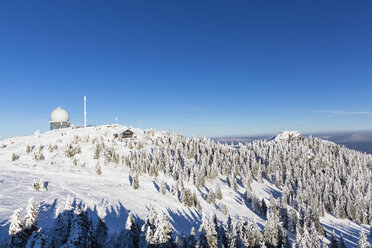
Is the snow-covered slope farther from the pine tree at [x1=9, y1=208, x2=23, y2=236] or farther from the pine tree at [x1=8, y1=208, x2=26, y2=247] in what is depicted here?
the pine tree at [x1=9, y1=208, x2=23, y2=236]

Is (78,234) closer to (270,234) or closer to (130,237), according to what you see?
(130,237)

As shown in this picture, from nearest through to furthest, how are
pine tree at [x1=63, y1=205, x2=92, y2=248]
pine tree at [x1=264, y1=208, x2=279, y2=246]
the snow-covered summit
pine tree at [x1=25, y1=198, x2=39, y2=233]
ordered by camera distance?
pine tree at [x1=63, y1=205, x2=92, y2=248] < pine tree at [x1=25, y1=198, x2=39, y2=233] < pine tree at [x1=264, y1=208, x2=279, y2=246] < the snow-covered summit

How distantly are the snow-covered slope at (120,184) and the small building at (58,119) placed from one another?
14426 mm

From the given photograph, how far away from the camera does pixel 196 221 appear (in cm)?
4719

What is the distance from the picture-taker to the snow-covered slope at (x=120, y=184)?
33.8 meters

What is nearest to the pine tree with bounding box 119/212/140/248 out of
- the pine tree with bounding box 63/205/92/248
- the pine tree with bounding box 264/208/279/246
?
the pine tree with bounding box 63/205/92/248

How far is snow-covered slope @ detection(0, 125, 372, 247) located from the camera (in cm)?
3384

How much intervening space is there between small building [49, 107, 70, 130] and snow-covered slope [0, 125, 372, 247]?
14426mm

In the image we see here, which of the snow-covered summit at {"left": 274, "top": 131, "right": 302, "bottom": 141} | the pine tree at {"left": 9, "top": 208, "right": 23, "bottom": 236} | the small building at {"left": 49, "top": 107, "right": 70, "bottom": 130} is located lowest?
the pine tree at {"left": 9, "top": 208, "right": 23, "bottom": 236}

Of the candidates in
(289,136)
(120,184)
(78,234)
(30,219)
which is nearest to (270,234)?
(78,234)

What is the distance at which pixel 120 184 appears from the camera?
54812 mm

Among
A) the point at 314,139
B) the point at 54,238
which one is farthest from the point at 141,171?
the point at 314,139

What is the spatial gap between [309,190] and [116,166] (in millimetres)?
82932

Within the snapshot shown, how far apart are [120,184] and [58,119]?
69.2 metres
